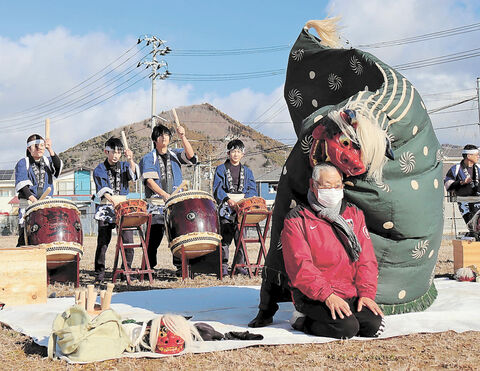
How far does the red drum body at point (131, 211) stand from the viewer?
225 inches

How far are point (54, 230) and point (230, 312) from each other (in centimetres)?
226

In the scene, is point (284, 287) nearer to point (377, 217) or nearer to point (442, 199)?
point (377, 217)

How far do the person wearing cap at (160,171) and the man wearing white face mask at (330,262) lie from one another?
3.17 meters

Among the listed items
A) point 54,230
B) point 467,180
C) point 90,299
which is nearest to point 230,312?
point 90,299

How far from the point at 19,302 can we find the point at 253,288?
2.00 metres

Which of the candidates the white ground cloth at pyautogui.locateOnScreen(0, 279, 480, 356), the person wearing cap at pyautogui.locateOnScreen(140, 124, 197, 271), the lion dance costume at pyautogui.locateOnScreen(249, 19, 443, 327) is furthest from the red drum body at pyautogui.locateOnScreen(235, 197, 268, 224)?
the lion dance costume at pyautogui.locateOnScreen(249, 19, 443, 327)

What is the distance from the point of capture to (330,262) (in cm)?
316

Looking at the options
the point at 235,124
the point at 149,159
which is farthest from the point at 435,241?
the point at 235,124

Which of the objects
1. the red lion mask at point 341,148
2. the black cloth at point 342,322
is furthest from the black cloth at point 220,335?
the red lion mask at point 341,148

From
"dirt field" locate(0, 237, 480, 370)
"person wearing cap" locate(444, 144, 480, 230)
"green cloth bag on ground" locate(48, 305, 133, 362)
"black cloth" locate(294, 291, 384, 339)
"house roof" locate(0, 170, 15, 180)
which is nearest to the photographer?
"dirt field" locate(0, 237, 480, 370)

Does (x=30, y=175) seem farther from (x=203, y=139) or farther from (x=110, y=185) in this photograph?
(x=203, y=139)

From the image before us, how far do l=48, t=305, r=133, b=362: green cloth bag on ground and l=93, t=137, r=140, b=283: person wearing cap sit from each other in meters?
3.26

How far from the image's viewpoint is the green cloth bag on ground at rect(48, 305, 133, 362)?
279 cm

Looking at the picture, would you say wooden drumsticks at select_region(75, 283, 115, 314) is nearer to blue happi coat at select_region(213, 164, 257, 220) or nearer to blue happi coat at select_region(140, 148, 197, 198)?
blue happi coat at select_region(140, 148, 197, 198)
